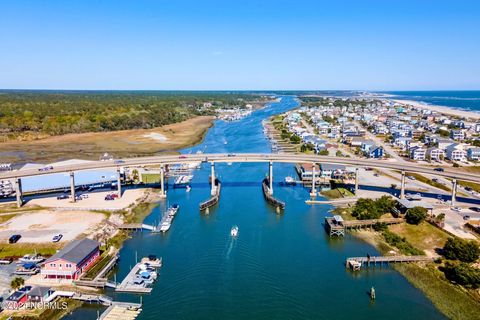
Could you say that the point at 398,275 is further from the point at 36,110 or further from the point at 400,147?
the point at 36,110

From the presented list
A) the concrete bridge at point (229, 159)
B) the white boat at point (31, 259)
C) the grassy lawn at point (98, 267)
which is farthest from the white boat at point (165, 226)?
the concrete bridge at point (229, 159)

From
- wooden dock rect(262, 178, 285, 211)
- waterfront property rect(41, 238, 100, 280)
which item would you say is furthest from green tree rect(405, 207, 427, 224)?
waterfront property rect(41, 238, 100, 280)

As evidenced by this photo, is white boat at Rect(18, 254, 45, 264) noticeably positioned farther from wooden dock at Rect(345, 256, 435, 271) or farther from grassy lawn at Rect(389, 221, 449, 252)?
grassy lawn at Rect(389, 221, 449, 252)

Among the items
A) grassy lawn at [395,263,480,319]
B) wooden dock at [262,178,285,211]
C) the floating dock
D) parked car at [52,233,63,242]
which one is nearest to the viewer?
grassy lawn at [395,263,480,319]

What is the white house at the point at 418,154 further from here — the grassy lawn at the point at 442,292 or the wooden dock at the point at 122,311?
the wooden dock at the point at 122,311

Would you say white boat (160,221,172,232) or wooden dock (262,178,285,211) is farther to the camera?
wooden dock (262,178,285,211)

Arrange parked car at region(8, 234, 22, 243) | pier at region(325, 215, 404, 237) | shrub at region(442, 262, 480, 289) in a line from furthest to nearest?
pier at region(325, 215, 404, 237), parked car at region(8, 234, 22, 243), shrub at region(442, 262, 480, 289)

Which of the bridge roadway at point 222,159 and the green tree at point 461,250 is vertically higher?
the bridge roadway at point 222,159
